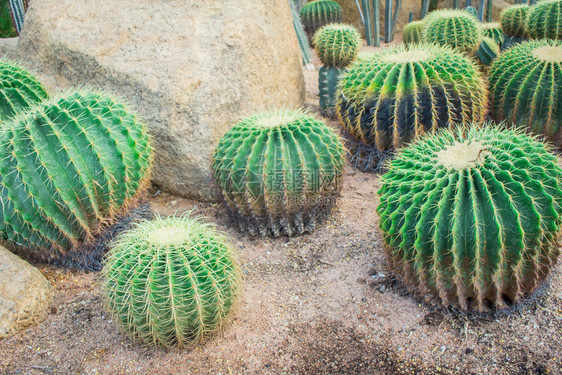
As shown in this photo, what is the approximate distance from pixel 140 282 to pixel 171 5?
2909 mm

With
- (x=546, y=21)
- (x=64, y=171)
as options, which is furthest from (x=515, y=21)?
(x=64, y=171)

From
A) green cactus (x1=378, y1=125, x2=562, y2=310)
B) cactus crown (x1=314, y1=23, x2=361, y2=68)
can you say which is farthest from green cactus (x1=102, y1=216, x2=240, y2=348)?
cactus crown (x1=314, y1=23, x2=361, y2=68)

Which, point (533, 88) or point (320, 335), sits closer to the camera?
point (320, 335)

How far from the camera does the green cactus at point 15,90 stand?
11.9 feet

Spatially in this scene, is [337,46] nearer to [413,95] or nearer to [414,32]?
[413,95]

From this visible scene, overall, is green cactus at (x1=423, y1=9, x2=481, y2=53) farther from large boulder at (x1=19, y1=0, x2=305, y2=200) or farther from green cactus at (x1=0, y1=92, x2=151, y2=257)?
green cactus at (x1=0, y1=92, x2=151, y2=257)

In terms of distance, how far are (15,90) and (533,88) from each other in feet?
13.4

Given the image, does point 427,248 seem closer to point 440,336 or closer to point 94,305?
point 440,336

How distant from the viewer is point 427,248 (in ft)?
8.11

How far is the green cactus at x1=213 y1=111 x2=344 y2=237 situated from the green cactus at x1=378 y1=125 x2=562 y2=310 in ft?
2.61

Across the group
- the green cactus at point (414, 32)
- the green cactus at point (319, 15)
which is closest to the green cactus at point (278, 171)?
the green cactus at point (414, 32)

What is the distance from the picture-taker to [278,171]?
127 inches

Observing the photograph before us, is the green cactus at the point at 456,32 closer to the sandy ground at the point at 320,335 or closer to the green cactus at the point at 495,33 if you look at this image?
the green cactus at the point at 495,33

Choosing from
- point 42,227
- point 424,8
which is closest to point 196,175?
point 42,227
